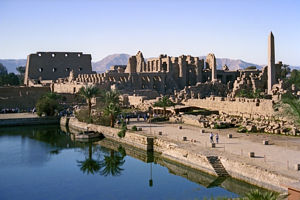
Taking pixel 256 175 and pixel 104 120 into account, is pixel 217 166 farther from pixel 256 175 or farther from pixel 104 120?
pixel 104 120

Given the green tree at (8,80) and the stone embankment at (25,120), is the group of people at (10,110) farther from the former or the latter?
the green tree at (8,80)

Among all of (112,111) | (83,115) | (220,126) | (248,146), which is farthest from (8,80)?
(248,146)

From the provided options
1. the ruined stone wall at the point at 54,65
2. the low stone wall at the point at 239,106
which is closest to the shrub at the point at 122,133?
the low stone wall at the point at 239,106

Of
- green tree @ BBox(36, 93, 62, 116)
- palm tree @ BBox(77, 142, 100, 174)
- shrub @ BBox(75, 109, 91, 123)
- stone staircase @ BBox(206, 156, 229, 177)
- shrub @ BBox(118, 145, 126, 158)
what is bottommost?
palm tree @ BBox(77, 142, 100, 174)

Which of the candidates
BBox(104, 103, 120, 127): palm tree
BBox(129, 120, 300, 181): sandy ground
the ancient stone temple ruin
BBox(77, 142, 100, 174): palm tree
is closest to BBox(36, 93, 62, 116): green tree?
the ancient stone temple ruin

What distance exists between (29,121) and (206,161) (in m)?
26.4

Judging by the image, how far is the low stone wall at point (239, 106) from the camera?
37.7 meters

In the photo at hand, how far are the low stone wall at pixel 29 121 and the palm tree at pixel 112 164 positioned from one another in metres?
16.4

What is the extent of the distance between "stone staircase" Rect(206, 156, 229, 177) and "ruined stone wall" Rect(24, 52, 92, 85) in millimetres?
59611

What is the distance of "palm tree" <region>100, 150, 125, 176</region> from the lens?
25531 mm

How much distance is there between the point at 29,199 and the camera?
20.3 metres

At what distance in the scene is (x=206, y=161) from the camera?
22828 millimetres

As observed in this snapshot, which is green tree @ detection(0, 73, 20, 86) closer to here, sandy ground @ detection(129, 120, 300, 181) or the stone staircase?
sandy ground @ detection(129, 120, 300, 181)

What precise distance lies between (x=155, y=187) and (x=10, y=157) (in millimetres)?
12566
